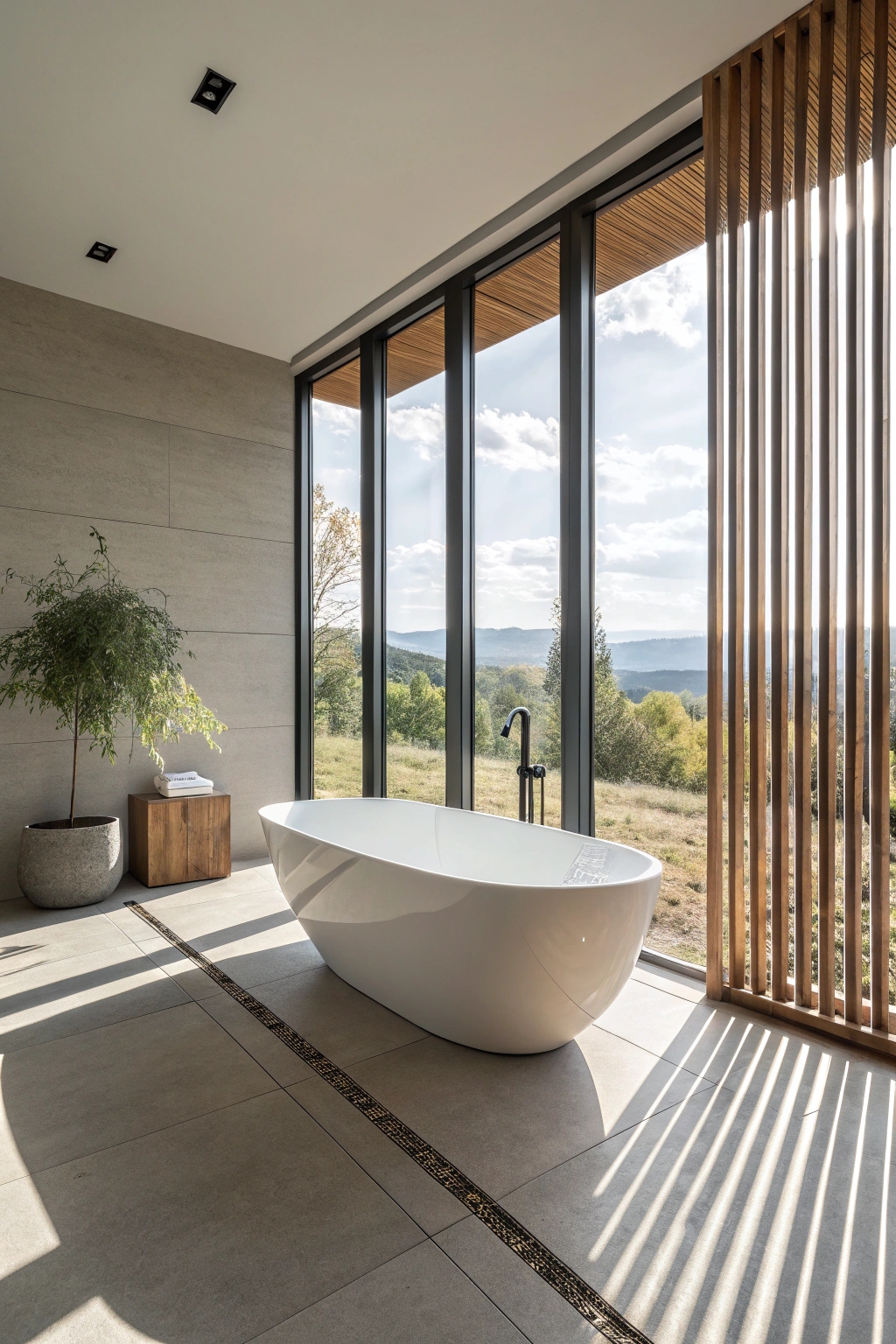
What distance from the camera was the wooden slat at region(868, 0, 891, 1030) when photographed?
2.25 meters

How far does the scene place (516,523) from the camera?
357 centimetres

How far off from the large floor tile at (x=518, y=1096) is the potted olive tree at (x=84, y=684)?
84.7 inches

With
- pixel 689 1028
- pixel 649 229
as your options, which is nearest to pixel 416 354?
pixel 649 229

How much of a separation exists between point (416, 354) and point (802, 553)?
266 cm

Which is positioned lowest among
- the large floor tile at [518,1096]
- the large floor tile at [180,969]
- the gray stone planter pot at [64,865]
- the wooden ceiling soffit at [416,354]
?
the large floor tile at [180,969]

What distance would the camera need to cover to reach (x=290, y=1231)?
1.60 m

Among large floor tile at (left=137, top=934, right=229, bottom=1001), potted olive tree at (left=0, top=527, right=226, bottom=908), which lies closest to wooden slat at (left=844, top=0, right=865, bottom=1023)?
large floor tile at (left=137, top=934, right=229, bottom=1001)

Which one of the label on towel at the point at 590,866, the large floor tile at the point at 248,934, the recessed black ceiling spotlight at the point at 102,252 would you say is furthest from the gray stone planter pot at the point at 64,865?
the recessed black ceiling spotlight at the point at 102,252

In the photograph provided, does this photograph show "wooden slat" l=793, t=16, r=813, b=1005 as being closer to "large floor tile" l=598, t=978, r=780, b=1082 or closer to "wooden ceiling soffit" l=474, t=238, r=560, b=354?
"large floor tile" l=598, t=978, r=780, b=1082

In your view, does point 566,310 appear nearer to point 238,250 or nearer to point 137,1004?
point 238,250

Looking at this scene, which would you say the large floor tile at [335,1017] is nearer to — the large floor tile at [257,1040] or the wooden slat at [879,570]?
the large floor tile at [257,1040]

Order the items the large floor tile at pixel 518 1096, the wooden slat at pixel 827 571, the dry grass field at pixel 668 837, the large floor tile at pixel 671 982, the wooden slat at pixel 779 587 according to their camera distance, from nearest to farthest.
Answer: the large floor tile at pixel 518 1096 < the wooden slat at pixel 827 571 < the wooden slat at pixel 779 587 < the large floor tile at pixel 671 982 < the dry grass field at pixel 668 837

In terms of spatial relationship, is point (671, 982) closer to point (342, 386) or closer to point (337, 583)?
point (337, 583)

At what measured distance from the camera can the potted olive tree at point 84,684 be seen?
12.0 ft
